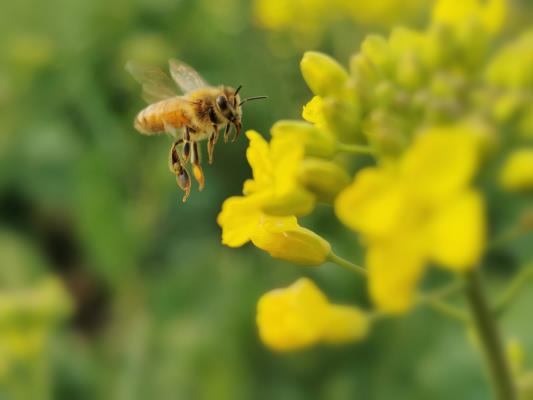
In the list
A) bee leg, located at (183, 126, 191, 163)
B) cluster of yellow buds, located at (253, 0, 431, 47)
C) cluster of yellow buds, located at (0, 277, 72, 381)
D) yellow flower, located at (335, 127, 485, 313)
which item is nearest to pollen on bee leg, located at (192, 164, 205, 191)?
bee leg, located at (183, 126, 191, 163)

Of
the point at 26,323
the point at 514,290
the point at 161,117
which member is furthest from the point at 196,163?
the point at 26,323

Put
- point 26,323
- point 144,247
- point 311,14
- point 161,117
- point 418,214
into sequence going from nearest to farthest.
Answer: point 418,214
point 161,117
point 26,323
point 144,247
point 311,14

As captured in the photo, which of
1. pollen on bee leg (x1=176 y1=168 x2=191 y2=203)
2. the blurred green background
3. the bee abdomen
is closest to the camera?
pollen on bee leg (x1=176 y1=168 x2=191 y2=203)

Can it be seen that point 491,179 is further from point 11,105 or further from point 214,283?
point 11,105

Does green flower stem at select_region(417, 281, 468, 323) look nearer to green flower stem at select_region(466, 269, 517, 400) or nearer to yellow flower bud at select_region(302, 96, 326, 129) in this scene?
green flower stem at select_region(466, 269, 517, 400)

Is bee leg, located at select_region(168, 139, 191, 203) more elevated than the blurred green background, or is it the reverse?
the blurred green background

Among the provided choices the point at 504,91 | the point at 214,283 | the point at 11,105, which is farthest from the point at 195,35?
the point at 504,91

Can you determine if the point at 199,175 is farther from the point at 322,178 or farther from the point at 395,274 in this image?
the point at 395,274
